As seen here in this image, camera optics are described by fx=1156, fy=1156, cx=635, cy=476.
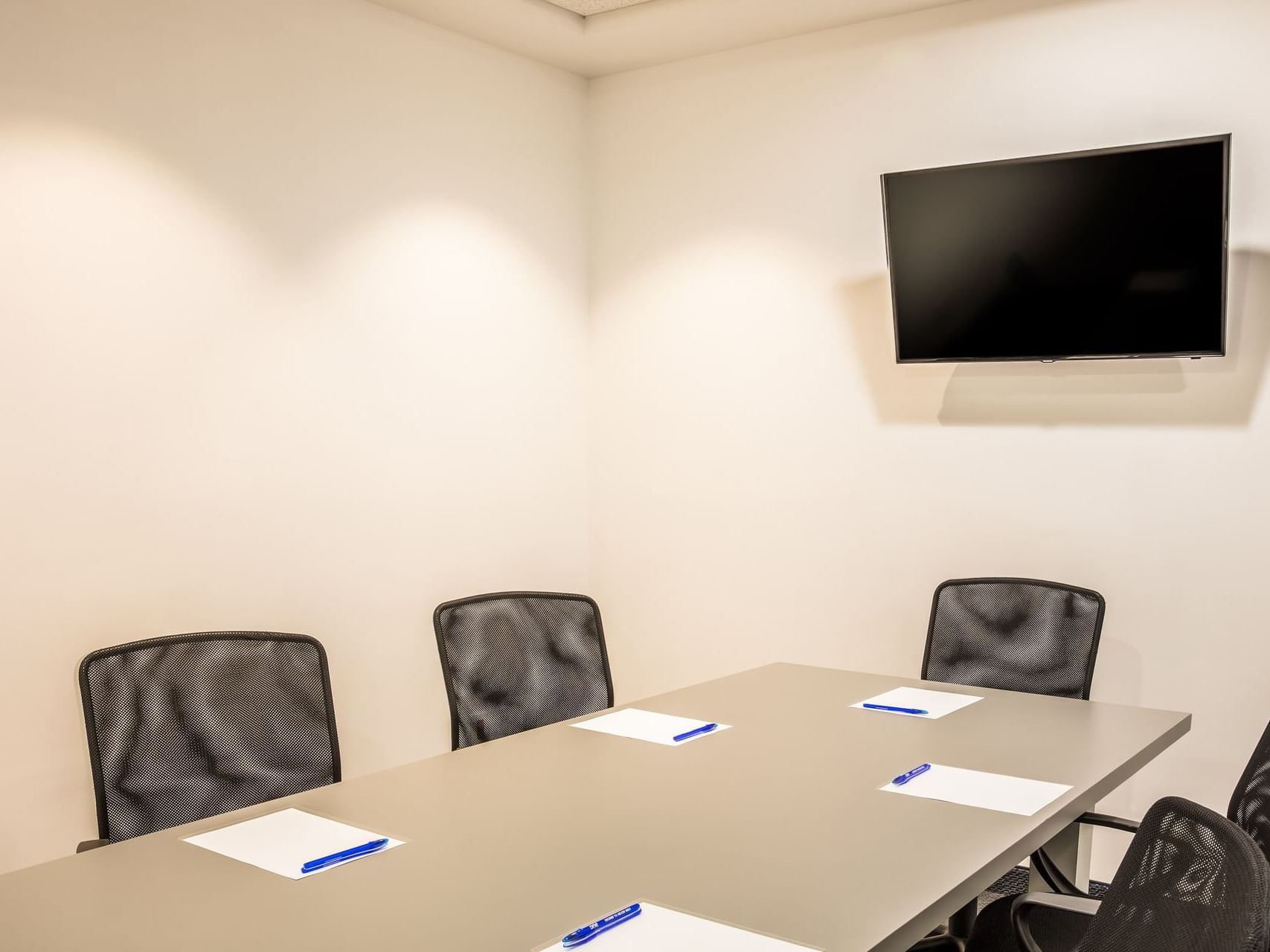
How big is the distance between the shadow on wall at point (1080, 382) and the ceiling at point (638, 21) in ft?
3.43

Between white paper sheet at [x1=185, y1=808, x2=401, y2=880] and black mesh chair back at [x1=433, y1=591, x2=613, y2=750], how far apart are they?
2.99 feet

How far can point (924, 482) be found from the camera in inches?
180

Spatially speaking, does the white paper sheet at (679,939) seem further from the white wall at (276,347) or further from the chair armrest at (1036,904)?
the white wall at (276,347)

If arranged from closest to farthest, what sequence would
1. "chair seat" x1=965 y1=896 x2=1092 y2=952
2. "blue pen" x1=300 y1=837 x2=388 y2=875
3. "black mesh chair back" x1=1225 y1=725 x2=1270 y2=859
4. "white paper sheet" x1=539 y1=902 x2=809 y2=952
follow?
"white paper sheet" x1=539 y1=902 x2=809 y2=952 < "blue pen" x1=300 y1=837 x2=388 y2=875 < "black mesh chair back" x1=1225 y1=725 x2=1270 y2=859 < "chair seat" x1=965 y1=896 x2=1092 y2=952

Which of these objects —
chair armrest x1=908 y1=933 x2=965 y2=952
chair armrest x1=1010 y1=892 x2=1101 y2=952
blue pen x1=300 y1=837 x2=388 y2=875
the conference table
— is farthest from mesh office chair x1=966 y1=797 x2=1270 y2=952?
blue pen x1=300 y1=837 x2=388 y2=875

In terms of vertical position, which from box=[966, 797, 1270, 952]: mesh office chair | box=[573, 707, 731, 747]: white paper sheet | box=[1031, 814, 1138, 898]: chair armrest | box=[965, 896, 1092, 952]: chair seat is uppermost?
box=[966, 797, 1270, 952]: mesh office chair

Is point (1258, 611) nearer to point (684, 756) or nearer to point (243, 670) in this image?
point (684, 756)

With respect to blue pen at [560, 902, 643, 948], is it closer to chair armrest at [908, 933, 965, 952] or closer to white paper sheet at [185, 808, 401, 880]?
white paper sheet at [185, 808, 401, 880]

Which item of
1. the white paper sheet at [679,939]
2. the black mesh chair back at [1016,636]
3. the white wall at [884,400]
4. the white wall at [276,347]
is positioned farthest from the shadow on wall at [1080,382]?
the white paper sheet at [679,939]

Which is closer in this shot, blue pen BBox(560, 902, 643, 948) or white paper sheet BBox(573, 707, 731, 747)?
blue pen BBox(560, 902, 643, 948)

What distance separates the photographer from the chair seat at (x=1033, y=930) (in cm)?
250

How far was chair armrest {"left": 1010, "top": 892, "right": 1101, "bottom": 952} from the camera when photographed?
2170 millimetres

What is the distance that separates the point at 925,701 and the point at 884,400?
5.35ft

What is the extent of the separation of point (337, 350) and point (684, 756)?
2346mm
